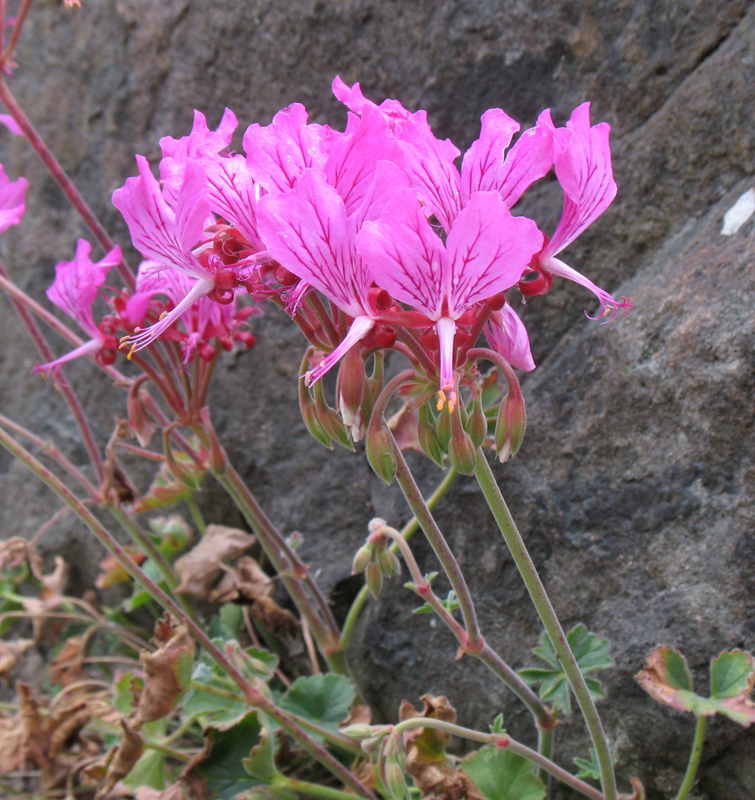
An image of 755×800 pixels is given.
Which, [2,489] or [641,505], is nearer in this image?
[641,505]

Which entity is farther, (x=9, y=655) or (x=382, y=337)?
(x=9, y=655)

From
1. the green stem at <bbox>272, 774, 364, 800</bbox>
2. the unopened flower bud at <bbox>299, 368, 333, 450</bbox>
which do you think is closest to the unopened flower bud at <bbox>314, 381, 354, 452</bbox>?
the unopened flower bud at <bbox>299, 368, 333, 450</bbox>

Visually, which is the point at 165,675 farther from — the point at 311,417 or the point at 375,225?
the point at 375,225

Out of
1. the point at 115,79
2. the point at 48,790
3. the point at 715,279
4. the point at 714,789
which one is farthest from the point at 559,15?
the point at 48,790

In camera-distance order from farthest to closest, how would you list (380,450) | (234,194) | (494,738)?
(494,738), (234,194), (380,450)

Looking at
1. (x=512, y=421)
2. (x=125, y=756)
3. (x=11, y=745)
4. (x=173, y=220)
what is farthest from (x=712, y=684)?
(x=11, y=745)

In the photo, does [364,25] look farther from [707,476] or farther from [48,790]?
[48,790]

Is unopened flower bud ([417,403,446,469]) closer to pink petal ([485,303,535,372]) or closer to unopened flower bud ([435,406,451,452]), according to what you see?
unopened flower bud ([435,406,451,452])
